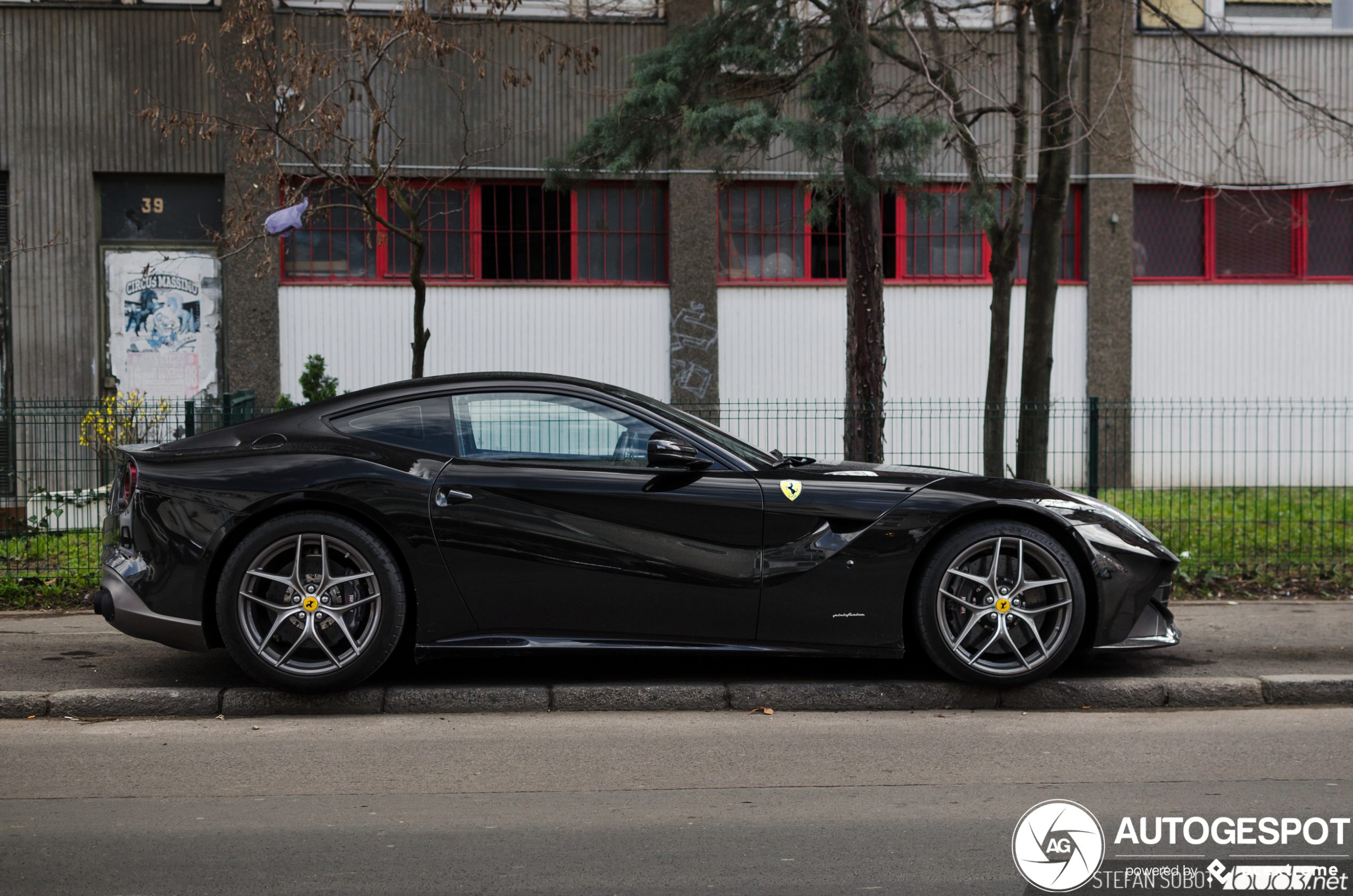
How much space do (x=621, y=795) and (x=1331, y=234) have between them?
1535 centimetres

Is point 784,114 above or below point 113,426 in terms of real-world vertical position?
above

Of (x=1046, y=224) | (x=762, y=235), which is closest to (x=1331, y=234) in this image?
(x=1046, y=224)

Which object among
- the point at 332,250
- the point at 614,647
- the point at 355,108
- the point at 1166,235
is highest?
the point at 355,108

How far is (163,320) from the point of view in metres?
14.7

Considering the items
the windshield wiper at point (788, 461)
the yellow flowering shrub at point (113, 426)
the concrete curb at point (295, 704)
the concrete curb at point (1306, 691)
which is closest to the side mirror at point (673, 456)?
the windshield wiper at point (788, 461)

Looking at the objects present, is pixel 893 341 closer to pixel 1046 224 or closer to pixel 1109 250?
pixel 1109 250

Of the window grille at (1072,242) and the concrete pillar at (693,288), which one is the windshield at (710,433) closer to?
the concrete pillar at (693,288)

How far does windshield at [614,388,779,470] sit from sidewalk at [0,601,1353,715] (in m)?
1.11

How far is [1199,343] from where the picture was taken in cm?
1594

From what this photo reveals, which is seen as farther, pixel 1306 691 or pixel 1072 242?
pixel 1072 242

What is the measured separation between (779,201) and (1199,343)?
593cm

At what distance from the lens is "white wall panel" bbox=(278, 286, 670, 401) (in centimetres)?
1491

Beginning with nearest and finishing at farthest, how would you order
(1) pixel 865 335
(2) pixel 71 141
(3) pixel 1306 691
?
(3) pixel 1306 691, (1) pixel 865 335, (2) pixel 71 141

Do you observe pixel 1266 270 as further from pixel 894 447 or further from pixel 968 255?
pixel 894 447
